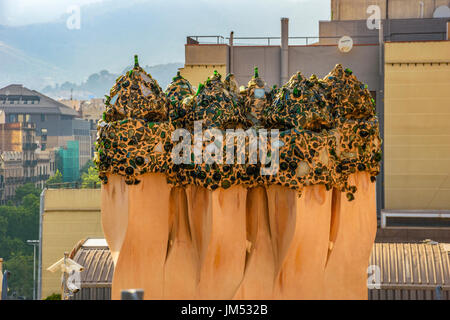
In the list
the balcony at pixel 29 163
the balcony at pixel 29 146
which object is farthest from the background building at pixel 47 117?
the balcony at pixel 29 163

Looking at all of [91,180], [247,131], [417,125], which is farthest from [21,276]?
[247,131]

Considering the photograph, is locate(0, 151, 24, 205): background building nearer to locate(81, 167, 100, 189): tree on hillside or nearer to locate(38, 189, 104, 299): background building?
locate(81, 167, 100, 189): tree on hillside

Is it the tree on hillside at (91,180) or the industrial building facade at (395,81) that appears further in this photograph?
the tree on hillside at (91,180)

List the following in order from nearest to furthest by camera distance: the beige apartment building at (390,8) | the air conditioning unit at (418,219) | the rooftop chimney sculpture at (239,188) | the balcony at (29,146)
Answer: the rooftop chimney sculpture at (239,188)
the air conditioning unit at (418,219)
the beige apartment building at (390,8)
the balcony at (29,146)

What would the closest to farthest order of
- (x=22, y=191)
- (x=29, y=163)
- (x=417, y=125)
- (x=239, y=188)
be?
1. (x=239, y=188)
2. (x=417, y=125)
3. (x=22, y=191)
4. (x=29, y=163)

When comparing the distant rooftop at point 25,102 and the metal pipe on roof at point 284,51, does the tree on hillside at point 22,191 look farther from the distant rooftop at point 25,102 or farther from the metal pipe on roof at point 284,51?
the metal pipe on roof at point 284,51

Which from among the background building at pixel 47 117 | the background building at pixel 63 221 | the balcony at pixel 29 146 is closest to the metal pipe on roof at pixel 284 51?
the background building at pixel 63 221

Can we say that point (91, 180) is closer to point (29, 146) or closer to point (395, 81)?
point (29, 146)

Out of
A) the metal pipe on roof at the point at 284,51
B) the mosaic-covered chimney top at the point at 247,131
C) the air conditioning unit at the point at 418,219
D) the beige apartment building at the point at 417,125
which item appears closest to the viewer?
the mosaic-covered chimney top at the point at 247,131

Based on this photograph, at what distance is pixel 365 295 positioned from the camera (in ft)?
56.4

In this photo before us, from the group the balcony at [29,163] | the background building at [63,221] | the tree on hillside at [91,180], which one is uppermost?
the balcony at [29,163]

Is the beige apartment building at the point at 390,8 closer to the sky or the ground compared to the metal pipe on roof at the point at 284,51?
closer to the sky

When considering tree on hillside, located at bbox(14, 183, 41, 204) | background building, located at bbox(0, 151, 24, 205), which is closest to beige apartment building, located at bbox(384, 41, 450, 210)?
tree on hillside, located at bbox(14, 183, 41, 204)
